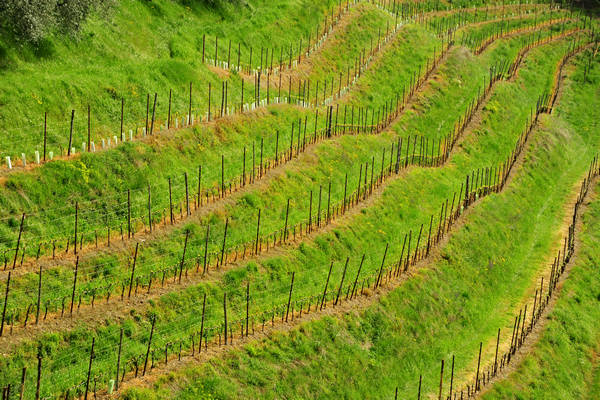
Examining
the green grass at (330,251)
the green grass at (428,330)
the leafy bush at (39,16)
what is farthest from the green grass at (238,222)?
the leafy bush at (39,16)

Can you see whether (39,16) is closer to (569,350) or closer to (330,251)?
(330,251)

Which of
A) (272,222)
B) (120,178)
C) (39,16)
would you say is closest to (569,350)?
(272,222)

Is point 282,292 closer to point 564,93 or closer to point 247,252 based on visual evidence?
point 247,252

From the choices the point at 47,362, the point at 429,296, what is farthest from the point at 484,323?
the point at 47,362

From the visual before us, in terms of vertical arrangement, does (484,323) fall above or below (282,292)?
below

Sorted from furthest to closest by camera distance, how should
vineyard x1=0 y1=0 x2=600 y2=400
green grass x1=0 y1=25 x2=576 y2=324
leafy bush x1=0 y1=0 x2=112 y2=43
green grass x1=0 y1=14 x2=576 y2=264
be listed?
1. leafy bush x1=0 y1=0 x2=112 y2=43
2. green grass x1=0 y1=14 x2=576 y2=264
3. green grass x1=0 y1=25 x2=576 y2=324
4. vineyard x1=0 y1=0 x2=600 y2=400

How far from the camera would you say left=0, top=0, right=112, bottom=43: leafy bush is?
49.0m

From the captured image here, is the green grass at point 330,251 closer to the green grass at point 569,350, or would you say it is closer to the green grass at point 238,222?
the green grass at point 238,222

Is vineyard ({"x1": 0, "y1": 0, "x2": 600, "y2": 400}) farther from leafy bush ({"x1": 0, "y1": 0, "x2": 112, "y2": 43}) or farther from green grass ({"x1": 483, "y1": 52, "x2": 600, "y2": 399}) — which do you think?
leafy bush ({"x1": 0, "y1": 0, "x2": 112, "y2": 43})

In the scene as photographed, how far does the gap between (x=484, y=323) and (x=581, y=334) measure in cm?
634

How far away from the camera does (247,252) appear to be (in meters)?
45.3

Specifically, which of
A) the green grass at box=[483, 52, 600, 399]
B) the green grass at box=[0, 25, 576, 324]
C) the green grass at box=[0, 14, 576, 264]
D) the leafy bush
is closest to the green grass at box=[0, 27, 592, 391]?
the green grass at box=[0, 25, 576, 324]

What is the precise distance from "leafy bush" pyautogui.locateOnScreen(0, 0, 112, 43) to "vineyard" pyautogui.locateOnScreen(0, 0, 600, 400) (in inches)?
37.6

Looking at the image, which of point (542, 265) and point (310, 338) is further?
point (542, 265)
